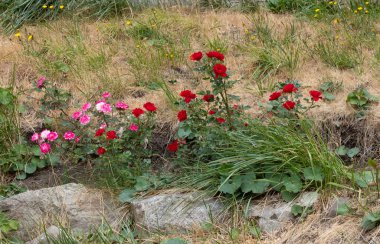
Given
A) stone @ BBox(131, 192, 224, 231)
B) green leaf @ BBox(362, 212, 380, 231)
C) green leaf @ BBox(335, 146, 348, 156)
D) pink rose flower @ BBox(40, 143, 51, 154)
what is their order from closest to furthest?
1. green leaf @ BBox(362, 212, 380, 231)
2. stone @ BBox(131, 192, 224, 231)
3. green leaf @ BBox(335, 146, 348, 156)
4. pink rose flower @ BBox(40, 143, 51, 154)

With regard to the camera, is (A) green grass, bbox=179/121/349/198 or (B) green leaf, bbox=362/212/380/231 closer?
(B) green leaf, bbox=362/212/380/231

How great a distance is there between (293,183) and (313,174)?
0.47ft

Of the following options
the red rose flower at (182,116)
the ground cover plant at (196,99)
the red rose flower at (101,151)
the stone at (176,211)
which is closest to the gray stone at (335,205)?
the ground cover plant at (196,99)

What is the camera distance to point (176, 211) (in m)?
4.50

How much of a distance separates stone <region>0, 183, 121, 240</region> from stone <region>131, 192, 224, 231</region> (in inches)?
10.8

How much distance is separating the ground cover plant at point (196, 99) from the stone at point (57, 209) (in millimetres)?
160

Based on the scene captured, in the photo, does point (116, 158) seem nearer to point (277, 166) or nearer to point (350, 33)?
point (277, 166)

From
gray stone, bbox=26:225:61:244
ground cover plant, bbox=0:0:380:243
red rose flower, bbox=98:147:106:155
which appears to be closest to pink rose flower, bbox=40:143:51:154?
ground cover plant, bbox=0:0:380:243

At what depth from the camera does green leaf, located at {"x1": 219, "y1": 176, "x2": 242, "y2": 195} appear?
4.36 metres

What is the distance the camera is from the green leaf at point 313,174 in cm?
428

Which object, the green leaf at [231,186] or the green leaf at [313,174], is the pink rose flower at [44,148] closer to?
the green leaf at [231,186]

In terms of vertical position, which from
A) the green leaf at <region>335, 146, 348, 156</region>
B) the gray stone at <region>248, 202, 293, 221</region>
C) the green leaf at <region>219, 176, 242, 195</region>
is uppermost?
the green leaf at <region>219, 176, 242, 195</region>

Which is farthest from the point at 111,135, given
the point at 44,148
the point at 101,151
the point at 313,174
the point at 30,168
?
the point at 313,174

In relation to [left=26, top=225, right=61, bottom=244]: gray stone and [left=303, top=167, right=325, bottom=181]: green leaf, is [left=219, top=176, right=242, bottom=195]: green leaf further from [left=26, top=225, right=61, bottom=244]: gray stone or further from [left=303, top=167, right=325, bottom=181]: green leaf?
[left=26, top=225, right=61, bottom=244]: gray stone
